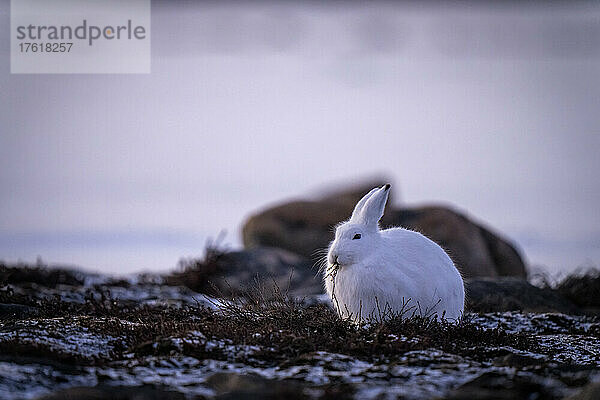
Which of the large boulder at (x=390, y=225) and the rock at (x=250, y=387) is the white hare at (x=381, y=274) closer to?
the rock at (x=250, y=387)

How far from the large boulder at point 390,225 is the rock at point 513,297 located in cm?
368

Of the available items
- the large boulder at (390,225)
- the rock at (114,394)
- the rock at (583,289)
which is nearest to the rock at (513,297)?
the rock at (583,289)

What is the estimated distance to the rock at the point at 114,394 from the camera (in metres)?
4.25

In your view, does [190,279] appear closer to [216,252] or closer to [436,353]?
[216,252]

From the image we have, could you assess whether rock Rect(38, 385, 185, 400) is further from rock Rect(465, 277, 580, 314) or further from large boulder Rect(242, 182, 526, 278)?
large boulder Rect(242, 182, 526, 278)

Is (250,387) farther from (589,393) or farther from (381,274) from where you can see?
(381,274)

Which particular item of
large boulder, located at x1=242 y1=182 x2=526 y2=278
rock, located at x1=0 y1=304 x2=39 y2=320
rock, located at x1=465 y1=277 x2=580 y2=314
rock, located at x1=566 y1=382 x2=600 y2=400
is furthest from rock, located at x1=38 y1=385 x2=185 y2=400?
large boulder, located at x1=242 y1=182 x2=526 y2=278

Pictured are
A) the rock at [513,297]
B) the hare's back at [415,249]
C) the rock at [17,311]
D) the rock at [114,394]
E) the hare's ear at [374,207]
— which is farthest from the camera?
the rock at [513,297]

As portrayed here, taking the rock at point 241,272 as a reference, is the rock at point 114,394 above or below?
above

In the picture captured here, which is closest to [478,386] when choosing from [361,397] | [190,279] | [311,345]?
[361,397]

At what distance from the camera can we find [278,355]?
559 centimetres

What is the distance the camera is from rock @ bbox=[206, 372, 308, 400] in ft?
14.1

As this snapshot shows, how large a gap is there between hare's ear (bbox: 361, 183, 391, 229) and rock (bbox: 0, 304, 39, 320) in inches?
150

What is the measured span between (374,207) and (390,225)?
9340mm
